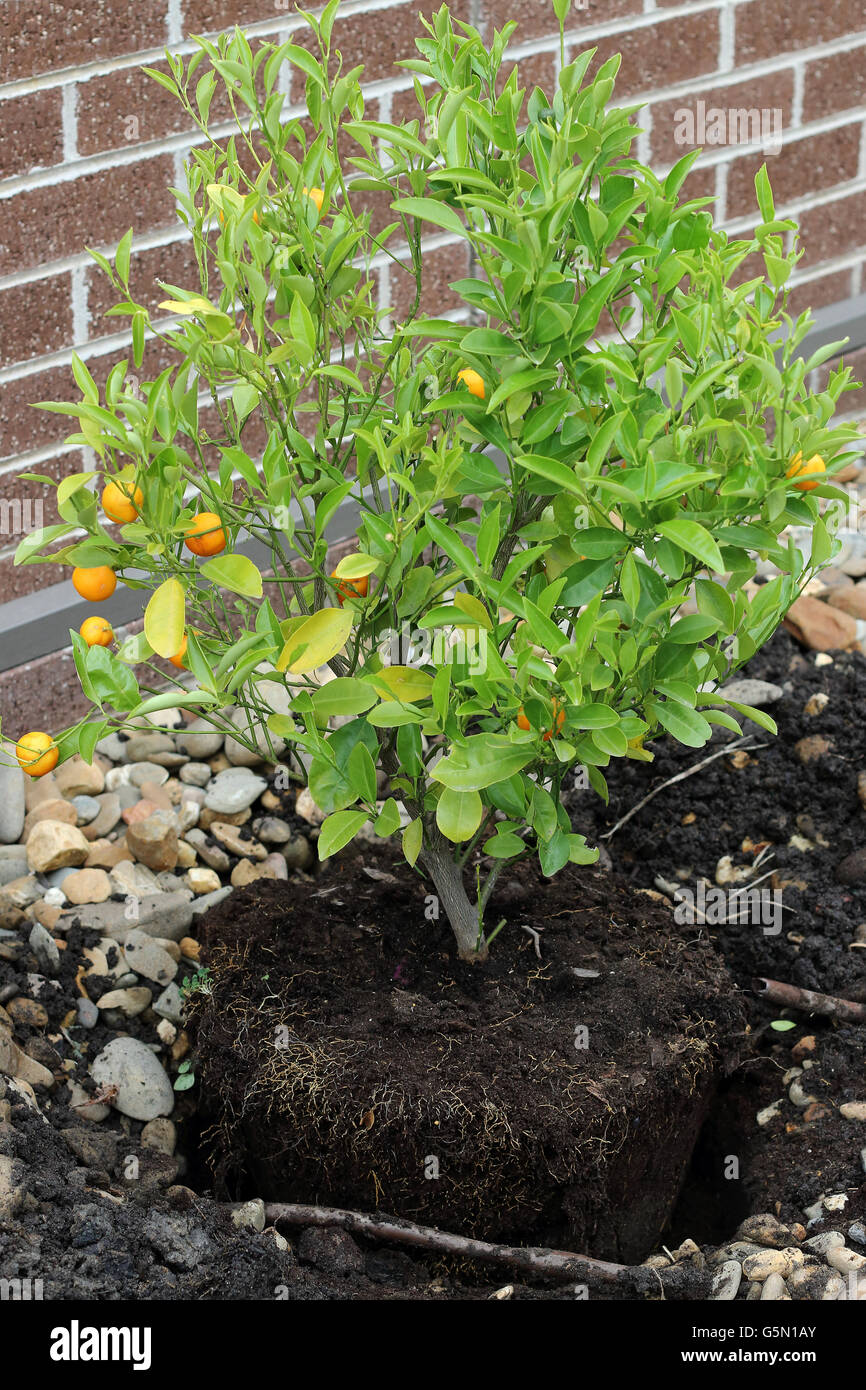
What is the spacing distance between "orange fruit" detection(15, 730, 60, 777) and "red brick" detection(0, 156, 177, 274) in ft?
4.41

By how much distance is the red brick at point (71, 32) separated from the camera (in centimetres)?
262

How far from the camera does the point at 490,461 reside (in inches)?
70.2

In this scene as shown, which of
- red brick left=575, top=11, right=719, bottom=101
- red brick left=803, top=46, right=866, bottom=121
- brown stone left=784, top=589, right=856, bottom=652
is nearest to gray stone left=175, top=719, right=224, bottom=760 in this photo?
brown stone left=784, top=589, right=856, bottom=652

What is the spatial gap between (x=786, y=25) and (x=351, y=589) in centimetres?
285

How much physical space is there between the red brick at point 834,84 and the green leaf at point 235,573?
3061 millimetres

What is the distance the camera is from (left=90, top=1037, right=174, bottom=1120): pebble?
228 centimetres

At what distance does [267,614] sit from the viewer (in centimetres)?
175

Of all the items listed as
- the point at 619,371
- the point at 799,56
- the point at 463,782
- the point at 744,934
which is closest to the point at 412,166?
the point at 619,371

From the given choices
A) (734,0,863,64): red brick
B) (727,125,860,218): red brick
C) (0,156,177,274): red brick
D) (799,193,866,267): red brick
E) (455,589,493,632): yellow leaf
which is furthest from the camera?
(799,193,866,267): red brick

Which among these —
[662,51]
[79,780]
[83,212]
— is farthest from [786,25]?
[79,780]

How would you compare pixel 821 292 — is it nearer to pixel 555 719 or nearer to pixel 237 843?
pixel 237 843

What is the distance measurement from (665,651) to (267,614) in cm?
51

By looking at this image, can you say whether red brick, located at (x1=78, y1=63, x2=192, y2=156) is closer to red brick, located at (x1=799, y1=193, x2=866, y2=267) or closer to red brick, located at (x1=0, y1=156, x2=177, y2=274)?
red brick, located at (x1=0, y1=156, x2=177, y2=274)

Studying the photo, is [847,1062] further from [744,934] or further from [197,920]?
[197,920]
